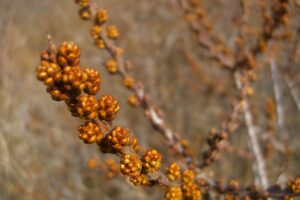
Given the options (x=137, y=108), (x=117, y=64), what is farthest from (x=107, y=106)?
(x=137, y=108)

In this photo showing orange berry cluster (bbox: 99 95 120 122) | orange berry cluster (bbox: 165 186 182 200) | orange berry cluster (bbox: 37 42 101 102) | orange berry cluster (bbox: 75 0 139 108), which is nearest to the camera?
orange berry cluster (bbox: 37 42 101 102)

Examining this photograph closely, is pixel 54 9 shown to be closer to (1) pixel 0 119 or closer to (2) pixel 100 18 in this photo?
(1) pixel 0 119

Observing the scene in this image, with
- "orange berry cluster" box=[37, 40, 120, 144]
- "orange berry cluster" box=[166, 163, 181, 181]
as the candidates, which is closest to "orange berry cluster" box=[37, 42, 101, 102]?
"orange berry cluster" box=[37, 40, 120, 144]

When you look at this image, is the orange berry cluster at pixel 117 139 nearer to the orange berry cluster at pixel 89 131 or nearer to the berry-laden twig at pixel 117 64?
the orange berry cluster at pixel 89 131

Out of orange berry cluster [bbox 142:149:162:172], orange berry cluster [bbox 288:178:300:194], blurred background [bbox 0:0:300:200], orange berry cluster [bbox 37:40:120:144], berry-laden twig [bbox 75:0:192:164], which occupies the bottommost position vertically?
orange berry cluster [bbox 142:149:162:172]

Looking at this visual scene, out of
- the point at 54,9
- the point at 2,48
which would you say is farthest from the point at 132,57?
the point at 54,9

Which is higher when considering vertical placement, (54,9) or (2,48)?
(54,9)

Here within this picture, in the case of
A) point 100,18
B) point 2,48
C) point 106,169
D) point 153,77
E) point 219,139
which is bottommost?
point 219,139

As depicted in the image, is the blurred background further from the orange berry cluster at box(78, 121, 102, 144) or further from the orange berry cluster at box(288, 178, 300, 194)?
the orange berry cluster at box(78, 121, 102, 144)

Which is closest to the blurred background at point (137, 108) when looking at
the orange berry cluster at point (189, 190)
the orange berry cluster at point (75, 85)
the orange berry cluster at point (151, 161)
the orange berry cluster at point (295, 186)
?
the orange berry cluster at point (295, 186)
